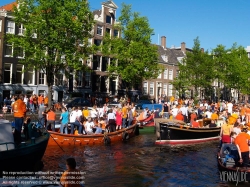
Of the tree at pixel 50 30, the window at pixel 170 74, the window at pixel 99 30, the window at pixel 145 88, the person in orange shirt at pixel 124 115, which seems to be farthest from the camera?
the window at pixel 170 74

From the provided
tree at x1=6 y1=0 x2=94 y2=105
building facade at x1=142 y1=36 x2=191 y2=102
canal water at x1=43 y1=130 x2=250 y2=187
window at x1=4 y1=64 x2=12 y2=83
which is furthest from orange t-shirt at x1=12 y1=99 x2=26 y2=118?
building facade at x1=142 y1=36 x2=191 y2=102

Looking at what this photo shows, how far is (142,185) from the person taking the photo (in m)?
11.8

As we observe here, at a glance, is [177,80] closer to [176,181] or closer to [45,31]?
[45,31]

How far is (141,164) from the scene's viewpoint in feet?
49.6

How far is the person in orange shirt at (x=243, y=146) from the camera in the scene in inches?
455

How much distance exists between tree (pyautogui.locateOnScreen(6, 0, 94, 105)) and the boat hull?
1982 cm

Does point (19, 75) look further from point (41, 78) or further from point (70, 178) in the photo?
point (70, 178)

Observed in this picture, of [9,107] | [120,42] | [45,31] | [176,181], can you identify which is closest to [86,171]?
[176,181]

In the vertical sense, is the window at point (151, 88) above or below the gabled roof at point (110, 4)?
Result: below

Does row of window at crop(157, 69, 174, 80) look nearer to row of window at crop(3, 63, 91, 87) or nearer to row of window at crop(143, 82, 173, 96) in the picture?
row of window at crop(143, 82, 173, 96)

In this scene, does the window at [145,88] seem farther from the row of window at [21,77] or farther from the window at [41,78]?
the window at [41,78]

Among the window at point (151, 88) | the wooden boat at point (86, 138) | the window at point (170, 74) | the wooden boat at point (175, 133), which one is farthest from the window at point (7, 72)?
the window at point (170, 74)

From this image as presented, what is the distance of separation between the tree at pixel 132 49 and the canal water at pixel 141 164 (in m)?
21.2

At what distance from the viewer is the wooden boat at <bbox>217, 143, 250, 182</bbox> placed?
11558mm
